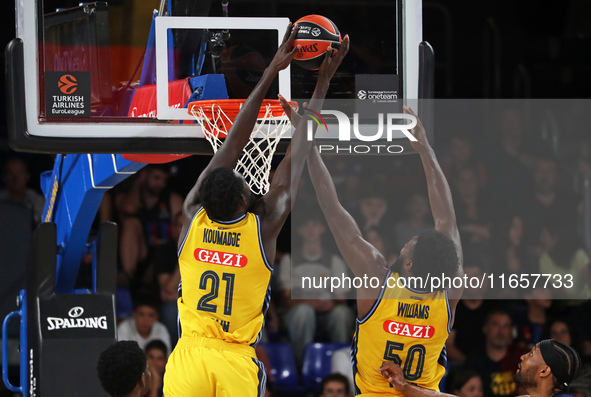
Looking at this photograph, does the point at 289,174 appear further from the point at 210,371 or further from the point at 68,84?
the point at 68,84

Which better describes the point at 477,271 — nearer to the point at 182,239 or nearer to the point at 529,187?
the point at 529,187

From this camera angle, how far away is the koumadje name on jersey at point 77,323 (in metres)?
4.22

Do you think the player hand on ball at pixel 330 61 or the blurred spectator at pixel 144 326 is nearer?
the player hand on ball at pixel 330 61

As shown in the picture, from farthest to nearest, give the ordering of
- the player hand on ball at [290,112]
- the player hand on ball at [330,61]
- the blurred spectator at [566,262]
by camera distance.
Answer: the blurred spectator at [566,262]
the player hand on ball at [290,112]
the player hand on ball at [330,61]

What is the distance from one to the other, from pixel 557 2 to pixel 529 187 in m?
2.38

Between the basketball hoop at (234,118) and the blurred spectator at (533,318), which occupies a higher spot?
the basketball hoop at (234,118)

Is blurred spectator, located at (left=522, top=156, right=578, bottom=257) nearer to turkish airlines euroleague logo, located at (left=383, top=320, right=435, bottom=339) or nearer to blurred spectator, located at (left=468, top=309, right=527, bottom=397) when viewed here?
blurred spectator, located at (left=468, top=309, right=527, bottom=397)

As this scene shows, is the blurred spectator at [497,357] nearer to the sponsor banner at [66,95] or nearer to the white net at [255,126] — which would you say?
the white net at [255,126]

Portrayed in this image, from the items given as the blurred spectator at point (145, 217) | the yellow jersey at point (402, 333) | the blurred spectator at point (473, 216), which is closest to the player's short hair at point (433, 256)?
the yellow jersey at point (402, 333)

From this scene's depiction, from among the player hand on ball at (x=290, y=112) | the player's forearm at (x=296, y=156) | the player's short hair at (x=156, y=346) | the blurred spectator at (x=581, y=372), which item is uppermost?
the player hand on ball at (x=290, y=112)

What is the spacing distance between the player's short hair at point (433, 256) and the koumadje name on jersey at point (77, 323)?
1779mm

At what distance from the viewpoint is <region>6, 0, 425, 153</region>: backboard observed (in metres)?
3.71

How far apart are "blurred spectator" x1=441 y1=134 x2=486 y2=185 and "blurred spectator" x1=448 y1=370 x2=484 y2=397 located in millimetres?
1780

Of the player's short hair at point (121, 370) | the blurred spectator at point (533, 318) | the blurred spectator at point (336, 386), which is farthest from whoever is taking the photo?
the blurred spectator at point (533, 318)
